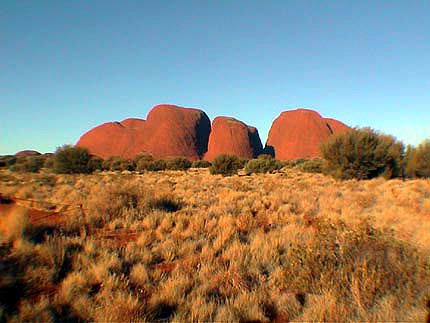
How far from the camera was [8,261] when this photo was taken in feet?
12.6

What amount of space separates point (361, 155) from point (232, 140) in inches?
2353

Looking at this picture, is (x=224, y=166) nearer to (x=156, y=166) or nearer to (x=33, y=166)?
(x=156, y=166)

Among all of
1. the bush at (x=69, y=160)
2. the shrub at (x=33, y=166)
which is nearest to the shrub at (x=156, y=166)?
the shrub at (x=33, y=166)

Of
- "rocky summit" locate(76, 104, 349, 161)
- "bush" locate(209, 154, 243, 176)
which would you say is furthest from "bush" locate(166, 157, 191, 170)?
"rocky summit" locate(76, 104, 349, 161)

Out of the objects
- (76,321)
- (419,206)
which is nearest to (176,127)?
(419,206)

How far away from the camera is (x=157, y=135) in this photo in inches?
3049

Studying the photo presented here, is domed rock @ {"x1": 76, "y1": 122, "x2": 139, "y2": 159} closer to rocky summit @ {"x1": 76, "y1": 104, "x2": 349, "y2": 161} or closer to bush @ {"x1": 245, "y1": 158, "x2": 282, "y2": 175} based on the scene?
rocky summit @ {"x1": 76, "y1": 104, "x2": 349, "y2": 161}

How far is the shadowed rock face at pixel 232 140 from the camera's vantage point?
76.7 meters

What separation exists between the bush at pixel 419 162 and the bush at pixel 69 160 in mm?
27935

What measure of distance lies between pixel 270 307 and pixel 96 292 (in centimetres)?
221

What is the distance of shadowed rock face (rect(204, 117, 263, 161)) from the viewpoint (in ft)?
252

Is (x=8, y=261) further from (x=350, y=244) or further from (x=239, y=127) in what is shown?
(x=239, y=127)

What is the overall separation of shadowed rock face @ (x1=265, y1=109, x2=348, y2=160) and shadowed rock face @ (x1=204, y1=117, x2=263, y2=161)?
566 cm

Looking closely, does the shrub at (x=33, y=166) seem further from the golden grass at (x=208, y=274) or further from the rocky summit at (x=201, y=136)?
the rocky summit at (x=201, y=136)
